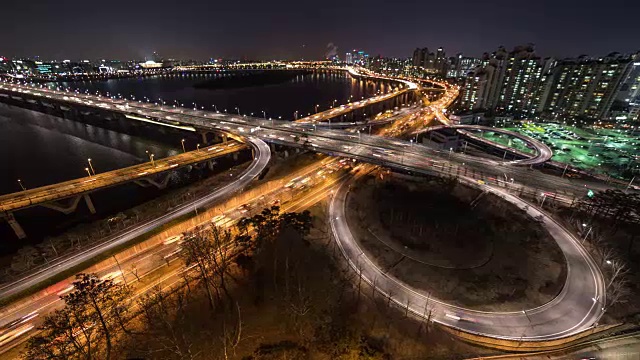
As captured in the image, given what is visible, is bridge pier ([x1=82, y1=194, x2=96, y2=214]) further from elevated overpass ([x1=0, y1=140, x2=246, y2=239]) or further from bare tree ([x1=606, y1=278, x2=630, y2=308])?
bare tree ([x1=606, y1=278, x2=630, y2=308])

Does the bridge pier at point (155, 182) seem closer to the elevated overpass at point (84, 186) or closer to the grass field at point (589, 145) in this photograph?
the elevated overpass at point (84, 186)

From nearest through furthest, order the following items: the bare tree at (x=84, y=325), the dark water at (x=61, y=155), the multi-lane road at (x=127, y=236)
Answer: the bare tree at (x=84, y=325), the multi-lane road at (x=127, y=236), the dark water at (x=61, y=155)

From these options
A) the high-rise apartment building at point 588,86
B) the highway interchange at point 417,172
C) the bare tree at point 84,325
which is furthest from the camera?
the high-rise apartment building at point 588,86

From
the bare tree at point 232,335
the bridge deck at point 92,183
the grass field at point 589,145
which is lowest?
the grass field at point 589,145

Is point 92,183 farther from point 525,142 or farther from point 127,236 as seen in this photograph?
point 525,142

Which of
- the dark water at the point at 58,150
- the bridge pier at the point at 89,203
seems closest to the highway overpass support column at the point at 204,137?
the dark water at the point at 58,150

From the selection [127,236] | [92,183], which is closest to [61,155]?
[92,183]

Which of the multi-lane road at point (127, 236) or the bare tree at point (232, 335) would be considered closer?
the bare tree at point (232, 335)
